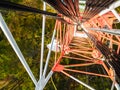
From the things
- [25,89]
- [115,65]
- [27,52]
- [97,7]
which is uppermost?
[97,7]

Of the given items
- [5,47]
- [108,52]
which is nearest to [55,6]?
[108,52]

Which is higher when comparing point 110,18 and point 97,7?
point 97,7

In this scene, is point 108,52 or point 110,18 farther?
point 110,18

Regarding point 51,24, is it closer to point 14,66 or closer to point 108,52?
point 14,66

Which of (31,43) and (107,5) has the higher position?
(107,5)

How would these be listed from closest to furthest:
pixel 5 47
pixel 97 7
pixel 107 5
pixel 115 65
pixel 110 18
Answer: pixel 115 65 → pixel 107 5 → pixel 97 7 → pixel 110 18 → pixel 5 47

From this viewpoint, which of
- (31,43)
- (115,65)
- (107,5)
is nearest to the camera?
(115,65)

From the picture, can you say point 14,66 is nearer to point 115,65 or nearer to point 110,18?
point 110,18

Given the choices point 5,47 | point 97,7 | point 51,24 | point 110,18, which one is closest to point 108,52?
point 97,7

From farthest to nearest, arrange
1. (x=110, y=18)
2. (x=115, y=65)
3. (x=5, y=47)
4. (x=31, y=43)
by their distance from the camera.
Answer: (x=31, y=43) → (x=5, y=47) → (x=110, y=18) → (x=115, y=65)
